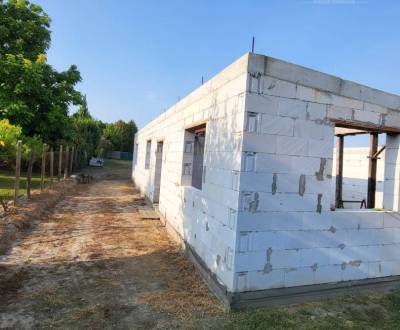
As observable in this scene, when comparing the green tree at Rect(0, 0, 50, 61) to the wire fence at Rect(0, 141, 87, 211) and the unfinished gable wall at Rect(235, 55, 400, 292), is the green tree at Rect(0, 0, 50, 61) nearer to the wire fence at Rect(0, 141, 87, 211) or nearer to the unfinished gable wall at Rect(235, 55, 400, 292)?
the wire fence at Rect(0, 141, 87, 211)

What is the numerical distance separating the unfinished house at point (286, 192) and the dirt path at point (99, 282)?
1.86 feet

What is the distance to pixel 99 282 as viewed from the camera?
5.24 metres

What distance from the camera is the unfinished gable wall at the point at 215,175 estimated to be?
15.3ft

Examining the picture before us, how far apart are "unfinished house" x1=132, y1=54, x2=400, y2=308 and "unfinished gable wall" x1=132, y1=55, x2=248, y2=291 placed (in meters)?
0.03

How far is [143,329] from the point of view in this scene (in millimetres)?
3914

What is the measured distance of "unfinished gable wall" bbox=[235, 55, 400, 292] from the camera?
179 inches

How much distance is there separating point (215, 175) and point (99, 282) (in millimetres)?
2530

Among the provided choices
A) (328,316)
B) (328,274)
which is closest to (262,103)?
(328,274)

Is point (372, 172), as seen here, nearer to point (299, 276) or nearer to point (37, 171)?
point (299, 276)

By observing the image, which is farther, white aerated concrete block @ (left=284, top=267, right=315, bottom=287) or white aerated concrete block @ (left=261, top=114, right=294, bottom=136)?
white aerated concrete block @ (left=284, top=267, right=315, bottom=287)

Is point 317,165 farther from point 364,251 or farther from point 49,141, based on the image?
point 49,141

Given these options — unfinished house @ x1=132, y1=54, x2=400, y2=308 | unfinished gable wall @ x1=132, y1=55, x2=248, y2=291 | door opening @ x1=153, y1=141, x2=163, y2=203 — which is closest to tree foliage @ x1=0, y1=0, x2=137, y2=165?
door opening @ x1=153, y1=141, x2=163, y2=203

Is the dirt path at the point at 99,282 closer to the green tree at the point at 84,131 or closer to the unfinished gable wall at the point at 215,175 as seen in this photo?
the unfinished gable wall at the point at 215,175

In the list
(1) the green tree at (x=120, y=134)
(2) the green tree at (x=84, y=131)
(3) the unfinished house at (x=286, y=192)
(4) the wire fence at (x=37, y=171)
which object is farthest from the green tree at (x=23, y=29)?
(1) the green tree at (x=120, y=134)
